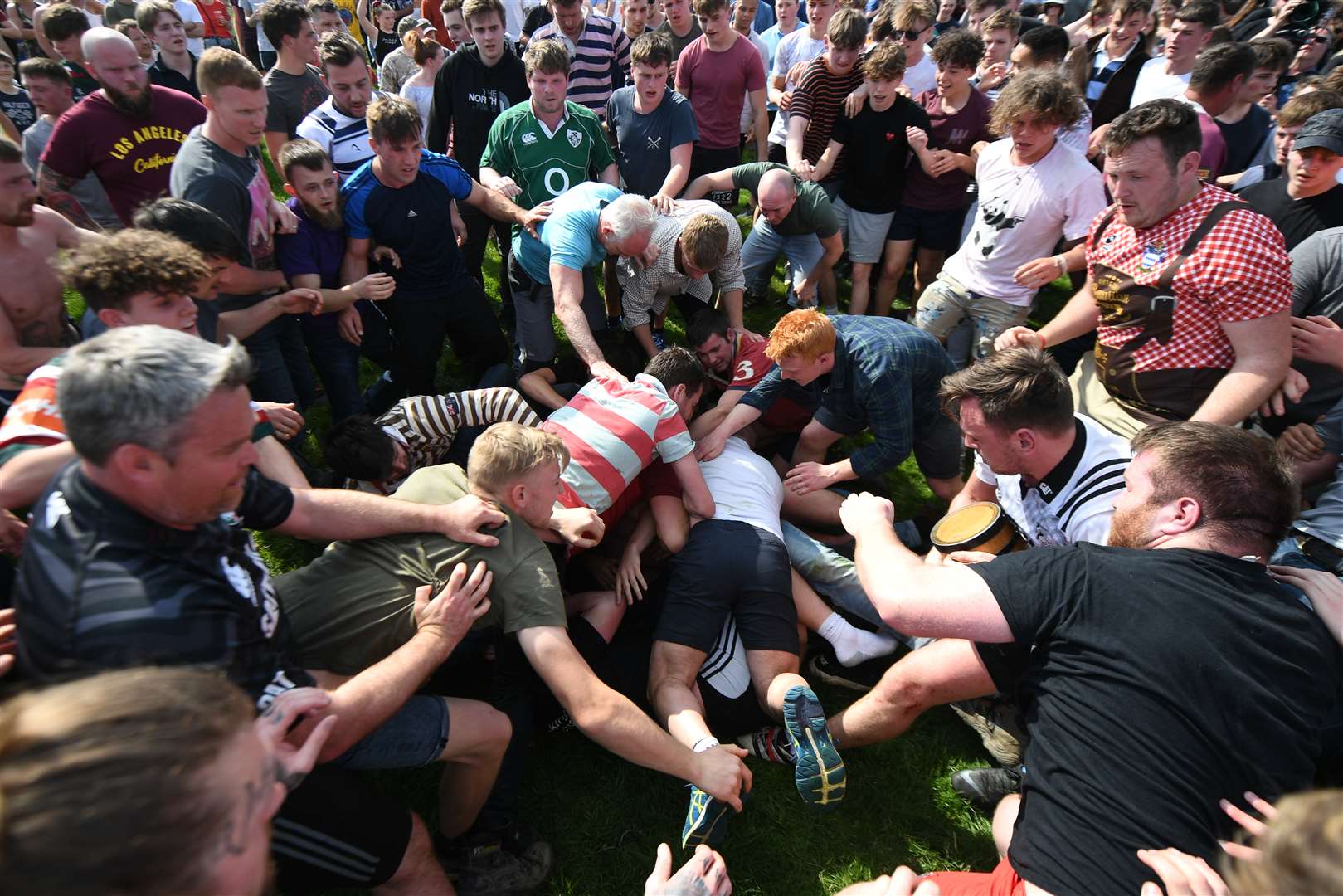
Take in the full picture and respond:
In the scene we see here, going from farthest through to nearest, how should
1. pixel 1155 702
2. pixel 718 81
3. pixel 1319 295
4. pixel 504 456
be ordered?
pixel 718 81
pixel 1319 295
pixel 504 456
pixel 1155 702

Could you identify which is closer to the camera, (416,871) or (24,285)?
(416,871)

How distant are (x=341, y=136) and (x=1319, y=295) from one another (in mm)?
5626

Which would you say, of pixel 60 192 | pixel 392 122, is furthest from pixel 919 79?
pixel 60 192

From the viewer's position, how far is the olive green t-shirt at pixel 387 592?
2590 mm

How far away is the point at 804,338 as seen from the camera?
377 centimetres

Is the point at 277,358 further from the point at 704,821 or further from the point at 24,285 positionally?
the point at 704,821

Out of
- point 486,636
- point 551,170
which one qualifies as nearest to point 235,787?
point 486,636

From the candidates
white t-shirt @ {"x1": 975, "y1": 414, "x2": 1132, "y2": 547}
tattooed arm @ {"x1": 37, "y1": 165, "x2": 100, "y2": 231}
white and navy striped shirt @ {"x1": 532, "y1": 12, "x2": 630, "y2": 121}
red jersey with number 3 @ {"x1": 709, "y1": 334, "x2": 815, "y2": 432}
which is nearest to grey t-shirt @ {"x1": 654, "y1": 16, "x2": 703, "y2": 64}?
white and navy striped shirt @ {"x1": 532, "y1": 12, "x2": 630, "y2": 121}

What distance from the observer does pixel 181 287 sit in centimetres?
282

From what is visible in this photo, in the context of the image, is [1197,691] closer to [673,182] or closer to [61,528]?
[61,528]

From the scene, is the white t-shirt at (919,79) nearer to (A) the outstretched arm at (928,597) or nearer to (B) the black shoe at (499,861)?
(A) the outstretched arm at (928,597)

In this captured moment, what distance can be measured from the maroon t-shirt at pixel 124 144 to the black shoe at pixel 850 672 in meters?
4.56

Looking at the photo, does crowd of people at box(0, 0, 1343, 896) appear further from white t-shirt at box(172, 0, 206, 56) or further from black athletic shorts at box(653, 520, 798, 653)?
white t-shirt at box(172, 0, 206, 56)

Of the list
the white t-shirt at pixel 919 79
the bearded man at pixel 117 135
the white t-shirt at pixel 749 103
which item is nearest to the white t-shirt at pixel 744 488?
the bearded man at pixel 117 135
